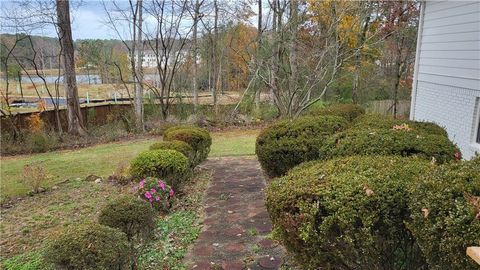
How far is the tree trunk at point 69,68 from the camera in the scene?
1104 cm

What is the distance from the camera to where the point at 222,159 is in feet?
25.7

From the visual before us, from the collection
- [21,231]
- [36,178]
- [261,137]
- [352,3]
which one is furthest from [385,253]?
[352,3]

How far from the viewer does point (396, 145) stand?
3.01 m

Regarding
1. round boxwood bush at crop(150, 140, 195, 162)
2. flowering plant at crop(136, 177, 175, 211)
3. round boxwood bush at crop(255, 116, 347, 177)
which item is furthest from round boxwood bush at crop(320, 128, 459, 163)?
round boxwood bush at crop(150, 140, 195, 162)

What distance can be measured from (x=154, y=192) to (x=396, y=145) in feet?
8.65

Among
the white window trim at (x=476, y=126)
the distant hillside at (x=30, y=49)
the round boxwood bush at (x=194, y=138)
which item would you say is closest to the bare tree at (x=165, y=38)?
the distant hillside at (x=30, y=49)

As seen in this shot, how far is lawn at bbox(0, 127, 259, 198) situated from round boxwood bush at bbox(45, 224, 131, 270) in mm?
4393

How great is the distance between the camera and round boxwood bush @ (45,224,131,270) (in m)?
2.09

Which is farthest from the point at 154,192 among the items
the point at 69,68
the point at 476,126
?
the point at 69,68

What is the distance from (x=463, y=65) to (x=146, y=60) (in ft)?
A: 36.8

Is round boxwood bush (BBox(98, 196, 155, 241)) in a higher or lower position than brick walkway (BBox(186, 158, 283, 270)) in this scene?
higher

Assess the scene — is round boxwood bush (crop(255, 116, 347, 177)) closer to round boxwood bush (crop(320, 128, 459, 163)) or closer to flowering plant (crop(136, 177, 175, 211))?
round boxwood bush (crop(320, 128, 459, 163))

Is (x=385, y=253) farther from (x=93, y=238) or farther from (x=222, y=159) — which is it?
(x=222, y=159)

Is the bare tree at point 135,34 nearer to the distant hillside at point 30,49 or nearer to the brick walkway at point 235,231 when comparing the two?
the distant hillside at point 30,49
